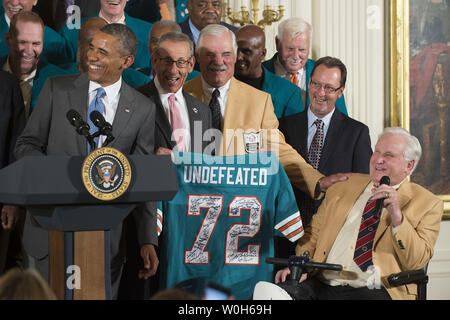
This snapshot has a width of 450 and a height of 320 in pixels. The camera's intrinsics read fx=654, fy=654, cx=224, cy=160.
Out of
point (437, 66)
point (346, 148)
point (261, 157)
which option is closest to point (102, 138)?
point (261, 157)

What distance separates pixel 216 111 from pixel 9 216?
145 centimetres

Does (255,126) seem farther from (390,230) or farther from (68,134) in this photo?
(68,134)

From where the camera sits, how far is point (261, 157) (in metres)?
4.02

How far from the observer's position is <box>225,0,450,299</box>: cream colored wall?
5238 mm

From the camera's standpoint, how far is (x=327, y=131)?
4.56m

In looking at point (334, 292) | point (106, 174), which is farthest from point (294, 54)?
point (106, 174)

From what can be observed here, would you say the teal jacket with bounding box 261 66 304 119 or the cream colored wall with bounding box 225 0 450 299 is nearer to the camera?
the teal jacket with bounding box 261 66 304 119

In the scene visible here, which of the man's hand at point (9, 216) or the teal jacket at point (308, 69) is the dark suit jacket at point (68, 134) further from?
the teal jacket at point (308, 69)

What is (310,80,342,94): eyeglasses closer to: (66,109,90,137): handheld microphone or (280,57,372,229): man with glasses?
(280,57,372,229): man with glasses

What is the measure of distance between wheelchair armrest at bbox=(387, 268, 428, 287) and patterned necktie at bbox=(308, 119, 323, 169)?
1.29 meters

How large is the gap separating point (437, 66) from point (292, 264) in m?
3.07

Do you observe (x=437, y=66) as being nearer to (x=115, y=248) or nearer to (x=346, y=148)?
(x=346, y=148)

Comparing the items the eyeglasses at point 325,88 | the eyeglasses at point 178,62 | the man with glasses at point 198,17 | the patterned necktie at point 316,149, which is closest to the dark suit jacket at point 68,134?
the eyeglasses at point 178,62

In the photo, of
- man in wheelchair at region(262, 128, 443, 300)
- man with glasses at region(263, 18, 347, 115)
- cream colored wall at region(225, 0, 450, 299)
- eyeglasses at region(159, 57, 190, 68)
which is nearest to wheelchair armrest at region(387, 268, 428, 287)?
man in wheelchair at region(262, 128, 443, 300)
